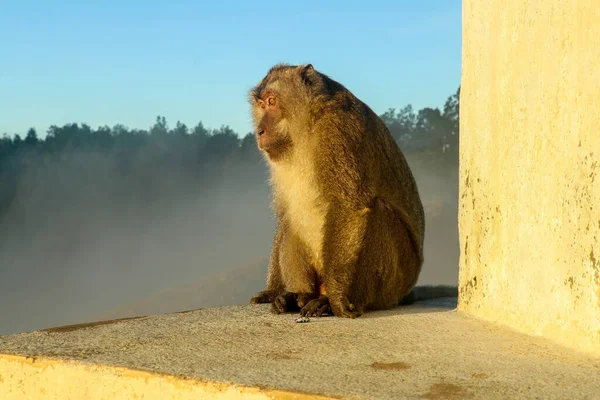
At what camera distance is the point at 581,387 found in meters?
4.57

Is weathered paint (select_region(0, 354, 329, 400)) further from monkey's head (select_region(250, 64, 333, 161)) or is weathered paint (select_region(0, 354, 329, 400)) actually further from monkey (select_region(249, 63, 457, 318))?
monkey's head (select_region(250, 64, 333, 161))

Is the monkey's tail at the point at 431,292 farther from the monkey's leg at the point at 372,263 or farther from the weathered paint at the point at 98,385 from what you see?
the weathered paint at the point at 98,385

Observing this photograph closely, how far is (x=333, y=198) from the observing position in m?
6.95

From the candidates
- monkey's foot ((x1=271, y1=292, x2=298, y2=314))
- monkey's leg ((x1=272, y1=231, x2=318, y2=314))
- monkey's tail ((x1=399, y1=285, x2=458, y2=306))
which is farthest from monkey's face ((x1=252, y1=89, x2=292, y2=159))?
monkey's tail ((x1=399, y1=285, x2=458, y2=306))

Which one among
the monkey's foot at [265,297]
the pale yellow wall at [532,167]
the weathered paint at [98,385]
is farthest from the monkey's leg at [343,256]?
the weathered paint at [98,385]

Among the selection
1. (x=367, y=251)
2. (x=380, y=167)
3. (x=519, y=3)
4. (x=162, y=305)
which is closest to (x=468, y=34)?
(x=519, y=3)

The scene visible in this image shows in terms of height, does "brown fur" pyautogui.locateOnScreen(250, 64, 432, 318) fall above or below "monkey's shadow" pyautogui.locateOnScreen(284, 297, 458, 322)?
above

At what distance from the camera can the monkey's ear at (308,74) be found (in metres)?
7.42

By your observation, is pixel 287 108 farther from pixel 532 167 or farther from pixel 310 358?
pixel 310 358

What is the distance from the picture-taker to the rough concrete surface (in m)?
4.55

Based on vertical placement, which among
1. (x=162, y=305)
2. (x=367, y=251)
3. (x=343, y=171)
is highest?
(x=343, y=171)

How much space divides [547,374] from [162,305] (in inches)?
1826

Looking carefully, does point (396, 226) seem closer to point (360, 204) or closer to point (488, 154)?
point (360, 204)

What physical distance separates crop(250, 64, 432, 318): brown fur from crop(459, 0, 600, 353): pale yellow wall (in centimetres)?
62
